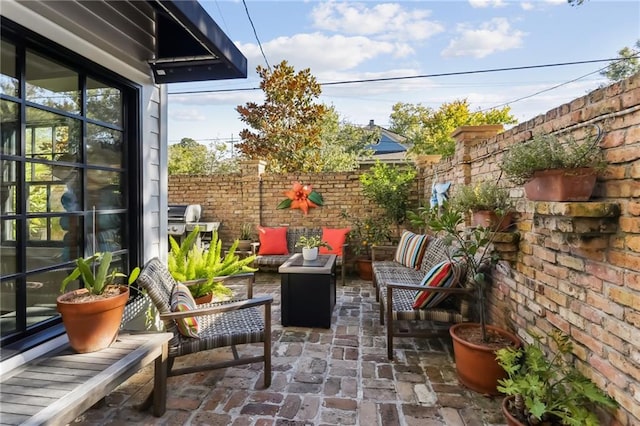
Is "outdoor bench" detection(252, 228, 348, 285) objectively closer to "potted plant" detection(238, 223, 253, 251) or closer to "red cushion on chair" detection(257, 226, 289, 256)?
"red cushion on chair" detection(257, 226, 289, 256)

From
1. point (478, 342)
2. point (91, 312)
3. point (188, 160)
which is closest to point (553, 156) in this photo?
point (478, 342)

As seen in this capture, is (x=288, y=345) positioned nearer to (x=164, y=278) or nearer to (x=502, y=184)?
(x=164, y=278)

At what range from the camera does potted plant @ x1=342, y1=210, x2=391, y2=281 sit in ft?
18.8

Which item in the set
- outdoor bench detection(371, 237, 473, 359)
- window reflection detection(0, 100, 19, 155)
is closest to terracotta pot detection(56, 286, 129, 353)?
window reflection detection(0, 100, 19, 155)

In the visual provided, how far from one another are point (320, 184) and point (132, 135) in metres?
3.81

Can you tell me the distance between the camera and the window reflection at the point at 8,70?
1.77m

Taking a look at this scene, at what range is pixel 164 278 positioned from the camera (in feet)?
8.43

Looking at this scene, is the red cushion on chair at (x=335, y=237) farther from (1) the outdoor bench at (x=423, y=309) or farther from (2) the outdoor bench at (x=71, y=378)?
(2) the outdoor bench at (x=71, y=378)

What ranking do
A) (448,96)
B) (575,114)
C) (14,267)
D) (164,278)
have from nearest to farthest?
(575,114), (14,267), (164,278), (448,96)

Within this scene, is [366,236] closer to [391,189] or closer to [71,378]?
[391,189]

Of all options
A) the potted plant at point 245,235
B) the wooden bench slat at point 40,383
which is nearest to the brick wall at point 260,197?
the potted plant at point 245,235

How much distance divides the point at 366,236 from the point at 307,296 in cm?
257

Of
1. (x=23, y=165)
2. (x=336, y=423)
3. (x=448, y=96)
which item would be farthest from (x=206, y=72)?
(x=448, y=96)

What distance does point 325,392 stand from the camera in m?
2.28
